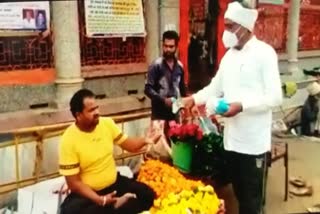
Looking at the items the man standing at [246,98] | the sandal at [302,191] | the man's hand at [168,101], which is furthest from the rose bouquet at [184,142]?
the sandal at [302,191]

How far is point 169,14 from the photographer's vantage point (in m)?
2.20

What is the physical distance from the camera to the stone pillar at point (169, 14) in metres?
2.09

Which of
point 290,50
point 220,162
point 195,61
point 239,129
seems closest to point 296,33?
point 290,50

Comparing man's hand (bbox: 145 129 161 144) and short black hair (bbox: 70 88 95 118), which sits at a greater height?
short black hair (bbox: 70 88 95 118)

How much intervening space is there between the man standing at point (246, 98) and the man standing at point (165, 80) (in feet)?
1.36

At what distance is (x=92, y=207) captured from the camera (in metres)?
1.58

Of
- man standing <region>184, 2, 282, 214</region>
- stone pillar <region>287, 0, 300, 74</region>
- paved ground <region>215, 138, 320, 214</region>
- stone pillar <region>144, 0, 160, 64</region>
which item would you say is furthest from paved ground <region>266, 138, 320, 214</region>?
stone pillar <region>144, 0, 160, 64</region>

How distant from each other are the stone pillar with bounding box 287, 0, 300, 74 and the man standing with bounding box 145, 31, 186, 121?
1602 millimetres

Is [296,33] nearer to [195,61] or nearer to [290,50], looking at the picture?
[290,50]

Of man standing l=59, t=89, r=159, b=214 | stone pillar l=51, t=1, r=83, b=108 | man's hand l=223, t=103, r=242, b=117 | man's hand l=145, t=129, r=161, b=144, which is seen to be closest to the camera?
stone pillar l=51, t=1, r=83, b=108

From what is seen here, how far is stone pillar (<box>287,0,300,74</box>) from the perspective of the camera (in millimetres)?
3492

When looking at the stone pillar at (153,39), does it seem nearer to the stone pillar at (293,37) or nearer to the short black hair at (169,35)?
the short black hair at (169,35)

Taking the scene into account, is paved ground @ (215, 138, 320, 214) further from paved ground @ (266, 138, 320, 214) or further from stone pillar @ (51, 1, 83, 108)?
stone pillar @ (51, 1, 83, 108)

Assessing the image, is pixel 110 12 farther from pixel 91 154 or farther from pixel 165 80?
pixel 165 80
